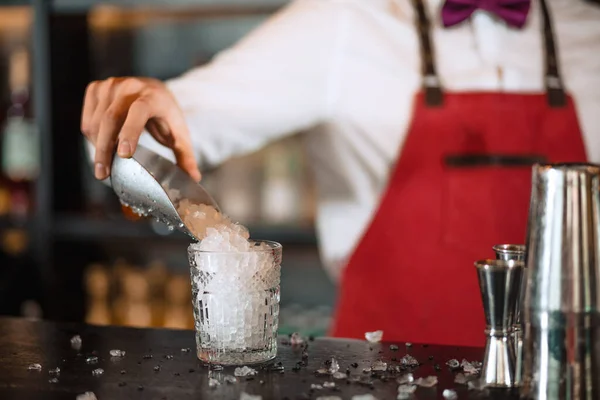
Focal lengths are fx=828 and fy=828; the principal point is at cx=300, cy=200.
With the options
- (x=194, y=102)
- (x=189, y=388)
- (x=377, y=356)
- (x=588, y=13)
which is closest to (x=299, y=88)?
(x=194, y=102)

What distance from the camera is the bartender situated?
1.79 m

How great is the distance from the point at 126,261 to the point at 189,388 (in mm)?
2268

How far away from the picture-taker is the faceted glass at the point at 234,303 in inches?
41.6

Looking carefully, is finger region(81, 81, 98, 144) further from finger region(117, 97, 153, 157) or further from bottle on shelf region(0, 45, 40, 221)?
bottle on shelf region(0, 45, 40, 221)

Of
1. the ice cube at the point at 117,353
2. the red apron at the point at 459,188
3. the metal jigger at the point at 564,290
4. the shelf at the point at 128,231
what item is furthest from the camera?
the shelf at the point at 128,231

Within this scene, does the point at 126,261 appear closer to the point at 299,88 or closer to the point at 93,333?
the point at 299,88

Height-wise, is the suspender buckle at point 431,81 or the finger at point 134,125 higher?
the suspender buckle at point 431,81

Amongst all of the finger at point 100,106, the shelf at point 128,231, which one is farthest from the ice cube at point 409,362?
the shelf at point 128,231

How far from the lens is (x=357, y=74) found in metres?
1.85

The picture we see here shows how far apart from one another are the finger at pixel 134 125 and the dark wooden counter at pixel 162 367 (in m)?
0.28

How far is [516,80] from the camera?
181 centimetres

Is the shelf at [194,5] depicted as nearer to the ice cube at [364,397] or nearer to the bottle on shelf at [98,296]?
the bottle on shelf at [98,296]

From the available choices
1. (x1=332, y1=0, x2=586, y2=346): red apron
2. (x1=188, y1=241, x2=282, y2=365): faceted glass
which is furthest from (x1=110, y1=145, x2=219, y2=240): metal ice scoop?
(x1=332, y1=0, x2=586, y2=346): red apron

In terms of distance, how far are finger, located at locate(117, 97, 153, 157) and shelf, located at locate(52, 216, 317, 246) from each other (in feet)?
4.57
